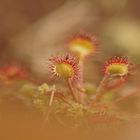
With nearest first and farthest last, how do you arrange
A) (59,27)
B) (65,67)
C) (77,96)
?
(65,67) → (77,96) → (59,27)

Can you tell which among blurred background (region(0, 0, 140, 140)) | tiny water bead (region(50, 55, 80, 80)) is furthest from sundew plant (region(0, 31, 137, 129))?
blurred background (region(0, 0, 140, 140))

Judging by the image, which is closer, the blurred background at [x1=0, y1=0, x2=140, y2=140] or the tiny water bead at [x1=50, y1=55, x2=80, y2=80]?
the tiny water bead at [x1=50, y1=55, x2=80, y2=80]

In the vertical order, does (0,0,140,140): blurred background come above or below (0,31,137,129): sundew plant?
above

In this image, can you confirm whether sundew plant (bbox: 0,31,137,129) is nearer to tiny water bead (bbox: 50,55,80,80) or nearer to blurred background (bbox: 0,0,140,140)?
tiny water bead (bbox: 50,55,80,80)

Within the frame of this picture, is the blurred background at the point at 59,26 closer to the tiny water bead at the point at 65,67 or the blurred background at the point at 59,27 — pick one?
the blurred background at the point at 59,27

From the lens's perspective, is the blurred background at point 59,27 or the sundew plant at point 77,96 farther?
the blurred background at point 59,27

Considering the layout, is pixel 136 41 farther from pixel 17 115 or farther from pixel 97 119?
pixel 17 115

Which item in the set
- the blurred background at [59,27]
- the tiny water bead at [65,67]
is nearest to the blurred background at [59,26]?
the blurred background at [59,27]

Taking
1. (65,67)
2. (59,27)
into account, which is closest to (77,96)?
→ (65,67)

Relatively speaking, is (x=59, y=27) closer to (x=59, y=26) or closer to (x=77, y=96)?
(x=59, y=26)

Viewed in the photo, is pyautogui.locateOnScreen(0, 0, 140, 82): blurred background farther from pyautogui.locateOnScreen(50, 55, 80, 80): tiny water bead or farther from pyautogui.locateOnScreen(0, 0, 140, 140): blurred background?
pyautogui.locateOnScreen(50, 55, 80, 80): tiny water bead

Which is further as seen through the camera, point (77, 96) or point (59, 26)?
point (59, 26)

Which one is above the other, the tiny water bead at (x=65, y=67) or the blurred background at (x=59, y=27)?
the blurred background at (x=59, y=27)
